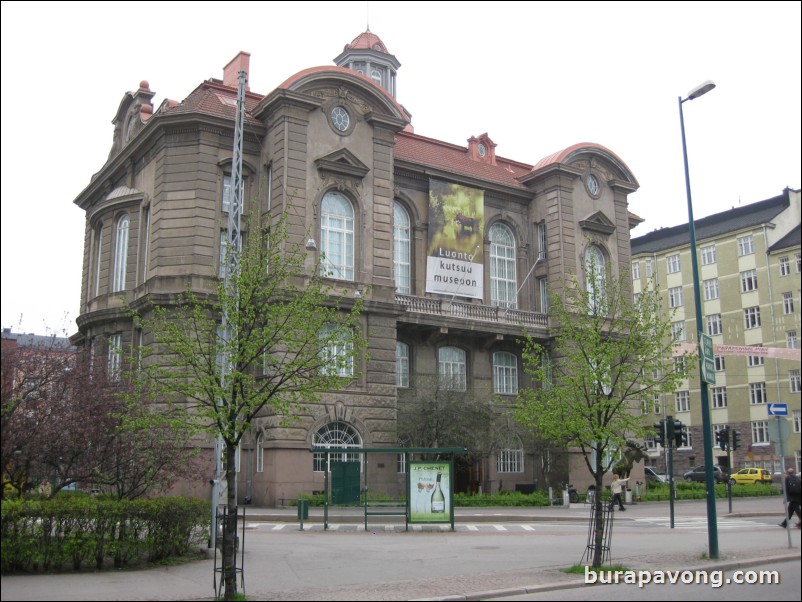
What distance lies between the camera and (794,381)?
1098cm

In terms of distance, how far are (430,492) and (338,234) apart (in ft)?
51.1

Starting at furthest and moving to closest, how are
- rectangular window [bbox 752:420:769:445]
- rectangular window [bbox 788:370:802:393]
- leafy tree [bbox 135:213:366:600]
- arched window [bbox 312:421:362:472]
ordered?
rectangular window [bbox 752:420:769:445] < arched window [bbox 312:421:362:472] < leafy tree [bbox 135:213:366:600] < rectangular window [bbox 788:370:802:393]

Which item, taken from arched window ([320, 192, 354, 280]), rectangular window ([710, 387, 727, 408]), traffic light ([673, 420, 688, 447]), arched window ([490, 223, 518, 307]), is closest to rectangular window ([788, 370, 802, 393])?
traffic light ([673, 420, 688, 447])

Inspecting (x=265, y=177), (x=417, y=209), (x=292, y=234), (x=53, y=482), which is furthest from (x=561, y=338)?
(x=417, y=209)

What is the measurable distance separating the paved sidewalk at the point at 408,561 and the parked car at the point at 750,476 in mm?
28870

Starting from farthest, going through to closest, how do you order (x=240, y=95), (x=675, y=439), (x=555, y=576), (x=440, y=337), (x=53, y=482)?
1. (x=440, y=337)
2. (x=675, y=439)
3. (x=240, y=95)
4. (x=53, y=482)
5. (x=555, y=576)

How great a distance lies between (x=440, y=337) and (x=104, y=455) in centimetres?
2405

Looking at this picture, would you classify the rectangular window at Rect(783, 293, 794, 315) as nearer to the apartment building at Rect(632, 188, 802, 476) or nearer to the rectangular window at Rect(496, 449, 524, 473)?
the apartment building at Rect(632, 188, 802, 476)

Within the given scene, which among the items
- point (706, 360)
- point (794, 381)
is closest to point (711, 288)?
point (706, 360)

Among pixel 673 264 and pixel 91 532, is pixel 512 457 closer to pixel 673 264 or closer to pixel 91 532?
pixel 673 264

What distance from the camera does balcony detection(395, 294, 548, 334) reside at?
41094 millimetres

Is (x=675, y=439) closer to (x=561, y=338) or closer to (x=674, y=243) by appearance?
(x=561, y=338)

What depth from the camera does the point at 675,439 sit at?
2898 cm

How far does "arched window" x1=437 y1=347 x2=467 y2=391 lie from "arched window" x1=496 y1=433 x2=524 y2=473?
3.74 meters
